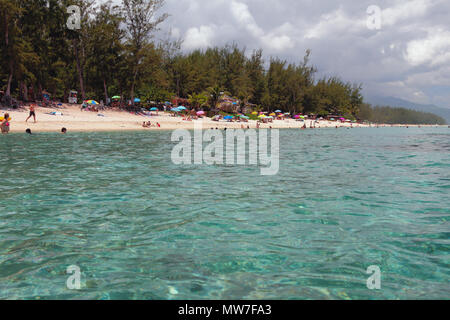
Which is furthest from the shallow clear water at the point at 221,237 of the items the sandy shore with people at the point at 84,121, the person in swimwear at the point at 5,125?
the sandy shore with people at the point at 84,121

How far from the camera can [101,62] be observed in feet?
184

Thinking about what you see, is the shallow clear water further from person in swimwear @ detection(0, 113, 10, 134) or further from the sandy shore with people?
the sandy shore with people

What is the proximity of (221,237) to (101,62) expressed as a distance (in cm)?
5665

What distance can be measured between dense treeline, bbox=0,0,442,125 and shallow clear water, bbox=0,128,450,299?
123 ft

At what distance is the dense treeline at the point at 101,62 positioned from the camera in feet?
136

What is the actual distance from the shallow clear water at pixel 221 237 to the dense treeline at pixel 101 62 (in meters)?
37.4

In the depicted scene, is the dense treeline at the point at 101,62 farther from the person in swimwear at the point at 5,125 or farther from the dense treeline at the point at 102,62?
the person in swimwear at the point at 5,125

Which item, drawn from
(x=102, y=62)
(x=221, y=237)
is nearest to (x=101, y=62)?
(x=102, y=62)

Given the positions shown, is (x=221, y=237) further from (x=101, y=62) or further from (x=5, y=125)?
(x=101, y=62)

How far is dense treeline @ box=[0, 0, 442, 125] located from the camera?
41.4 meters

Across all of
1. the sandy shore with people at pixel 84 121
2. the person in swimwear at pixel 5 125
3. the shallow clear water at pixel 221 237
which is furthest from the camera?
the sandy shore with people at pixel 84 121

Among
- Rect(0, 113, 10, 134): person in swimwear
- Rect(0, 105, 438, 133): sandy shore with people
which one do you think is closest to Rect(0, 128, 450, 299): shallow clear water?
Rect(0, 113, 10, 134): person in swimwear

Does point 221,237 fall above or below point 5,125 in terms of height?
below
